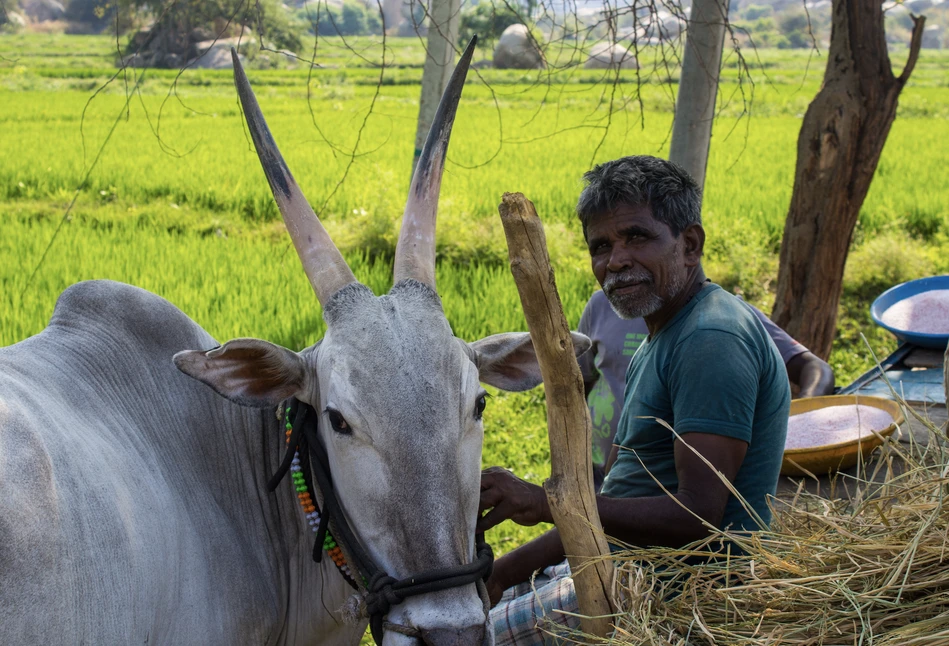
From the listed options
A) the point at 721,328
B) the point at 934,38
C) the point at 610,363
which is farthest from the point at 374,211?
the point at 934,38

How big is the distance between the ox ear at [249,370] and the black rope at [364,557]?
Result: 6 centimetres

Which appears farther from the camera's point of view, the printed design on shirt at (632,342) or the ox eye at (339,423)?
the printed design on shirt at (632,342)

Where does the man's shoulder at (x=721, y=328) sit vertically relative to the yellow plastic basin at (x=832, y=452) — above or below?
above

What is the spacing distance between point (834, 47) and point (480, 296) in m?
3.00

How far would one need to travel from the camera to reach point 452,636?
1.84 m

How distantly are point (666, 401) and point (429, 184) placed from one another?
854 millimetres

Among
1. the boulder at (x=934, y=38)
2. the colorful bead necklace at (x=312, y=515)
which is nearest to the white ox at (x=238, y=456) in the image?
the colorful bead necklace at (x=312, y=515)

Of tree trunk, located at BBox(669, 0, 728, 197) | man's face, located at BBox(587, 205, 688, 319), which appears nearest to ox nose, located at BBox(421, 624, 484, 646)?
man's face, located at BBox(587, 205, 688, 319)

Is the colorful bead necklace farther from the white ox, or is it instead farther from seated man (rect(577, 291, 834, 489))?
seated man (rect(577, 291, 834, 489))

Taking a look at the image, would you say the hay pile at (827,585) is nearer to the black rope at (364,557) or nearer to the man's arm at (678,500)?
the man's arm at (678,500)

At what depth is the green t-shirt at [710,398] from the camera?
223 cm

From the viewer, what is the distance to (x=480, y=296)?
704 centimetres

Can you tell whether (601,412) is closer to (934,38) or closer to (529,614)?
(529,614)

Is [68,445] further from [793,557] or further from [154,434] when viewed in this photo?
[793,557]
